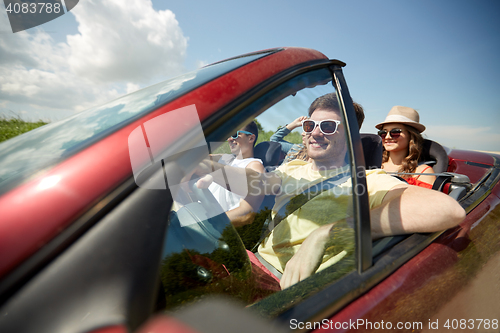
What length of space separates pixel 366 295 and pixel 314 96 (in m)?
0.80

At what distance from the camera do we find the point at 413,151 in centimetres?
329

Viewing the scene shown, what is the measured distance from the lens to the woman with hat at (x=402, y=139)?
10.8 ft

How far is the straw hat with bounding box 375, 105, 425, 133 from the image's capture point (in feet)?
10.8

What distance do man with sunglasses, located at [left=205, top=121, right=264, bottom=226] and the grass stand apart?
479 centimetres

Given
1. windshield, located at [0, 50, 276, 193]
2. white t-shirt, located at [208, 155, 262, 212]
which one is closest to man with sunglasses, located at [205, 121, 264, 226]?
white t-shirt, located at [208, 155, 262, 212]

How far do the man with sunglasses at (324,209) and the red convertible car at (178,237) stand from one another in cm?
5

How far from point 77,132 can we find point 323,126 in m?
0.91

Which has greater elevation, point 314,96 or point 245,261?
point 314,96

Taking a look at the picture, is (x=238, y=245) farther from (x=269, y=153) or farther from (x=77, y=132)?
(x=77, y=132)

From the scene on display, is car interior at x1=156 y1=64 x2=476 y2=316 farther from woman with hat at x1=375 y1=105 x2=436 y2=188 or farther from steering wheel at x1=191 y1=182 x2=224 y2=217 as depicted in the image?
woman with hat at x1=375 y1=105 x2=436 y2=188

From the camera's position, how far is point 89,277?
0.49 metres

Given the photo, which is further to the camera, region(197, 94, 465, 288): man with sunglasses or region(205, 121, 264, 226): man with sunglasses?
region(197, 94, 465, 288): man with sunglasses

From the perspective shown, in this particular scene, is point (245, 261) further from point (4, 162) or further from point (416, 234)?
point (416, 234)

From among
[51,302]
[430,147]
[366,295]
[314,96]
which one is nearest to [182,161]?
[51,302]
